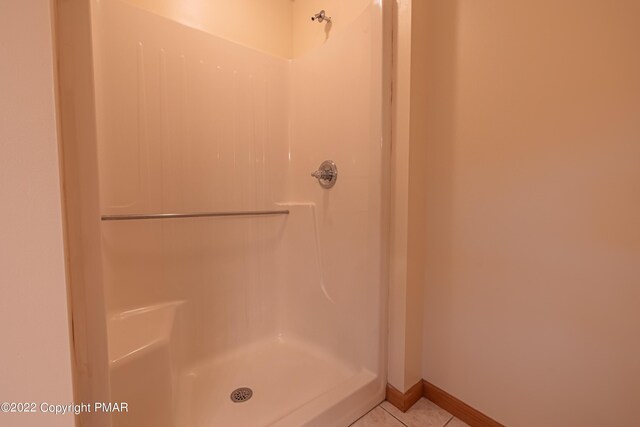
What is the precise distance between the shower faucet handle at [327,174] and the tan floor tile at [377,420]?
1.00 m

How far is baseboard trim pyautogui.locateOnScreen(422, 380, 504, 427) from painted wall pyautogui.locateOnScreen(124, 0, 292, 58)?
203cm

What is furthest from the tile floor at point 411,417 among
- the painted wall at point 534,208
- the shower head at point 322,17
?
the shower head at point 322,17


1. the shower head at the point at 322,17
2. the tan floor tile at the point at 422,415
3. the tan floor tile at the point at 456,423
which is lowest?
the tan floor tile at the point at 422,415

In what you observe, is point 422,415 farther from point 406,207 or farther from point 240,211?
point 240,211

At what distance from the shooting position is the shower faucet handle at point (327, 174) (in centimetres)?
129

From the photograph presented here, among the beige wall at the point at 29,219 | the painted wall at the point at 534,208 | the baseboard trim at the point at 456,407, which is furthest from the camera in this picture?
the baseboard trim at the point at 456,407

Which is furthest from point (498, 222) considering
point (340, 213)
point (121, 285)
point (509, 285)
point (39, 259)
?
point (121, 285)

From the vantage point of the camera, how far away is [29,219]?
37 centimetres

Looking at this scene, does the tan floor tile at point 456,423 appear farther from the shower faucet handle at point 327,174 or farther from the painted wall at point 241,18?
the painted wall at point 241,18

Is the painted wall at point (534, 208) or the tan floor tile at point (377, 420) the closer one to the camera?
the painted wall at point (534, 208)

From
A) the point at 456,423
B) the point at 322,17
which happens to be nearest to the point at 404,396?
the point at 456,423

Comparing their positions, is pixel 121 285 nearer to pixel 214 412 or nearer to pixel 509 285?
pixel 214 412

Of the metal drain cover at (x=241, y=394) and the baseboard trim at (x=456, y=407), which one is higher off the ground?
the baseboard trim at (x=456, y=407)

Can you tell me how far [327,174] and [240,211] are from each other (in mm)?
517
